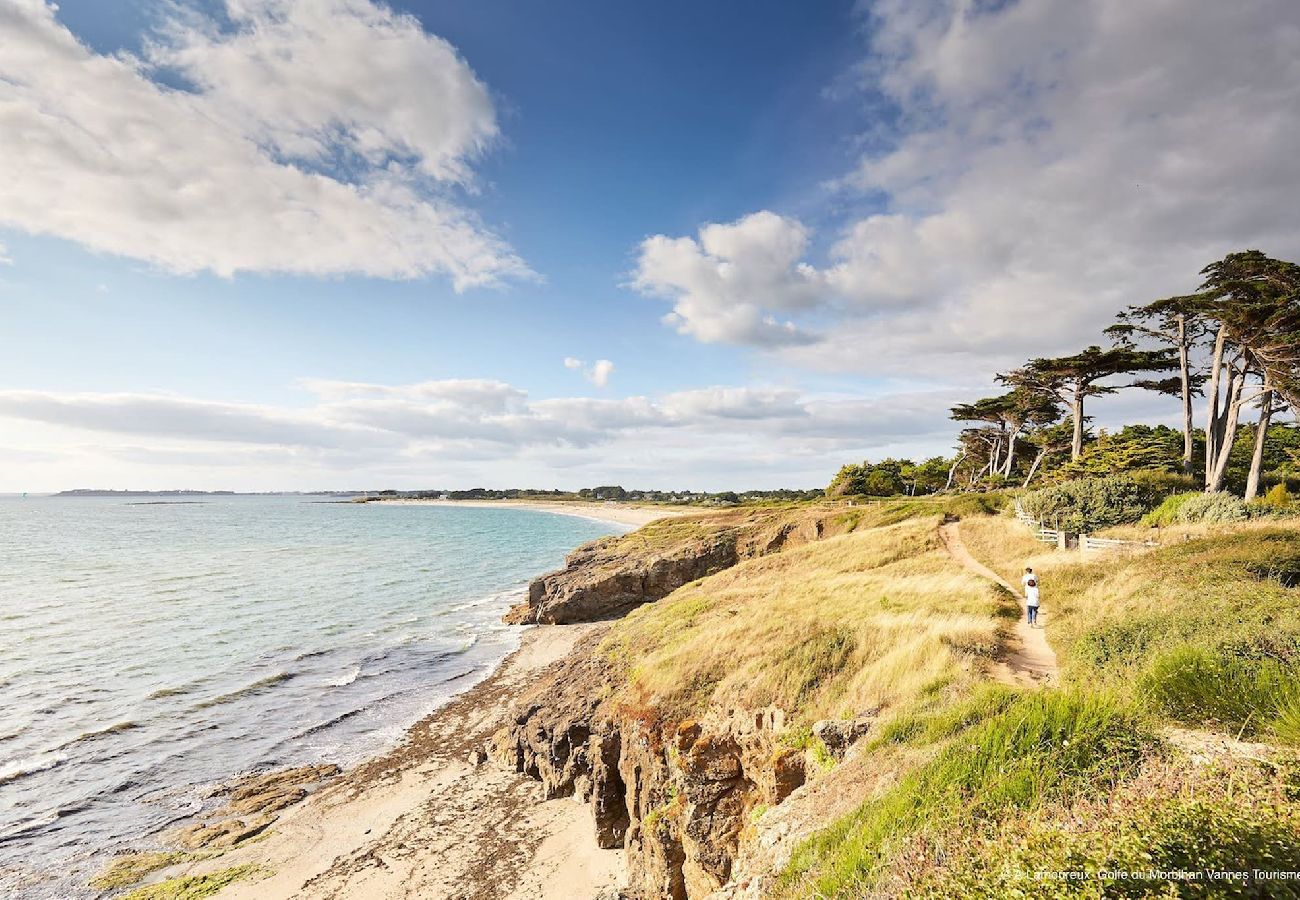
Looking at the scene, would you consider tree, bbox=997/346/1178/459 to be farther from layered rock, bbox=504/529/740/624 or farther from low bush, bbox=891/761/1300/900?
low bush, bbox=891/761/1300/900

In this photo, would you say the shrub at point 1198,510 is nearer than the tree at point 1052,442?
Yes

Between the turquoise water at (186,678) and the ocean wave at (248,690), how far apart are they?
0.11m

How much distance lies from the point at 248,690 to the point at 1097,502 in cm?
4255

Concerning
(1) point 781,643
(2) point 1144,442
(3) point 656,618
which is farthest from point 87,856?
(2) point 1144,442

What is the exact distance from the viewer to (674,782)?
12852 mm

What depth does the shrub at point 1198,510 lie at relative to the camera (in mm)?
23266

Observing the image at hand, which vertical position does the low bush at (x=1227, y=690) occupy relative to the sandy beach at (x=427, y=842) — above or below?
above

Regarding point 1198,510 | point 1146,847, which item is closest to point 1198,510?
point 1198,510

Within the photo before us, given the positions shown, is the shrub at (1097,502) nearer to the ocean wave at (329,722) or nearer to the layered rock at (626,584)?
the layered rock at (626,584)

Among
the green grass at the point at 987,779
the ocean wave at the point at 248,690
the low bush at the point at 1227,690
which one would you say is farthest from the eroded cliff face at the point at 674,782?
the ocean wave at the point at 248,690

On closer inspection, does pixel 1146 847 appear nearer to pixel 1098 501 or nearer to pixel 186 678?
pixel 1098 501

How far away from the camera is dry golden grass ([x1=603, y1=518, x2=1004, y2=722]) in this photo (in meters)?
12.7

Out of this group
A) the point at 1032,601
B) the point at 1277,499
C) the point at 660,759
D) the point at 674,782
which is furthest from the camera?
the point at 1277,499

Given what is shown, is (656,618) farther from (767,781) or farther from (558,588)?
(558,588)
